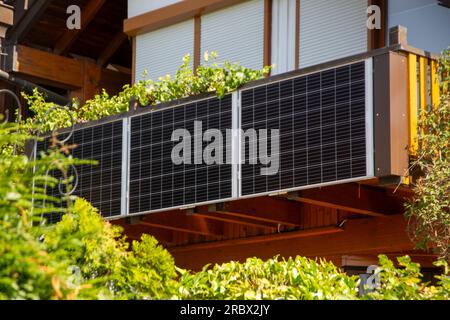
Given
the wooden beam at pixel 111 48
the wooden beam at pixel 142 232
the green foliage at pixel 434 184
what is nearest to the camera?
the green foliage at pixel 434 184

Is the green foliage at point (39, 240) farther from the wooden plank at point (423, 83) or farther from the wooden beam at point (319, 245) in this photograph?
the wooden beam at point (319, 245)

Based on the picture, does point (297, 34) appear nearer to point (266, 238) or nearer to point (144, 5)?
point (266, 238)

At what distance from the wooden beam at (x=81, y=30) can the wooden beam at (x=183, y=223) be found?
4.83 metres

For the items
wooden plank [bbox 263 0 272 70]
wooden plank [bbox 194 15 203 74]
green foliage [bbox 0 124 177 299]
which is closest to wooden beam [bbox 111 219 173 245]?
wooden plank [bbox 194 15 203 74]

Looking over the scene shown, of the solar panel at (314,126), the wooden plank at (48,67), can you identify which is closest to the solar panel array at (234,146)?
the solar panel at (314,126)

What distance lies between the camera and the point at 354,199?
12047 millimetres

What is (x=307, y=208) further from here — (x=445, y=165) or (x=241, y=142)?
(x=445, y=165)

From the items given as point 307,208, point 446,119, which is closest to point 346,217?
point 307,208

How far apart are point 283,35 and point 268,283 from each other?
6.87 m

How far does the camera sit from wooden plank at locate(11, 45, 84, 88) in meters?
17.1

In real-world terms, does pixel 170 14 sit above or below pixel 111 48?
below

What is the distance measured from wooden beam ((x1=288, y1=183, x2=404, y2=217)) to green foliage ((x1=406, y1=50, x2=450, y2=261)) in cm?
94

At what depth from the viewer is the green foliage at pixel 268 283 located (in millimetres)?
6785

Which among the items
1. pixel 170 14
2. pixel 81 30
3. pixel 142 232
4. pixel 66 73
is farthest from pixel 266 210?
pixel 81 30
